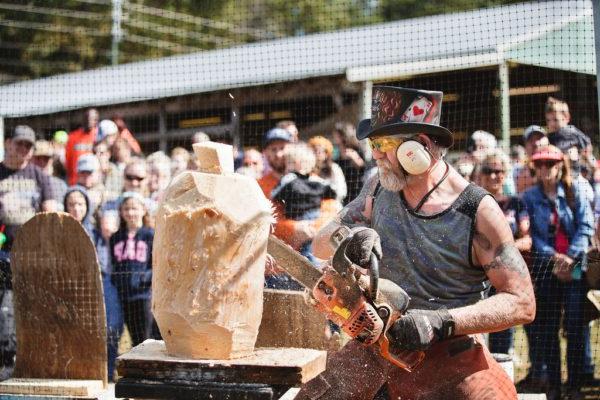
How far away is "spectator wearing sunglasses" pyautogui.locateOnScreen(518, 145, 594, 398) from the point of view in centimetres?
569

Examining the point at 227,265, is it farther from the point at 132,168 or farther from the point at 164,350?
the point at 132,168

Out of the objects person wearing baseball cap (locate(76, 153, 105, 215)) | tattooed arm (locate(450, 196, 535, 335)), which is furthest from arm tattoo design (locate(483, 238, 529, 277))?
person wearing baseball cap (locate(76, 153, 105, 215))

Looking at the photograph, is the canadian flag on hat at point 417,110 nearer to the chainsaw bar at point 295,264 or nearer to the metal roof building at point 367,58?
the chainsaw bar at point 295,264

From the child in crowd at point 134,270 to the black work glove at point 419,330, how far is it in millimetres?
3563

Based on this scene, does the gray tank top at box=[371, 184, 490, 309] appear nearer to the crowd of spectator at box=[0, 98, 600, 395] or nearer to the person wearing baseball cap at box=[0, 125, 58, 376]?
the crowd of spectator at box=[0, 98, 600, 395]

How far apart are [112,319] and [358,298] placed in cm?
373

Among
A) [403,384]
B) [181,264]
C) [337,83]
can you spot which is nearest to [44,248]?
[181,264]

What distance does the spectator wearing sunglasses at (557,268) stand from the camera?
5.69m

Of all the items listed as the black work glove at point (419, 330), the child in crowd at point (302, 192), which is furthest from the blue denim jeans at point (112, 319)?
the black work glove at point (419, 330)

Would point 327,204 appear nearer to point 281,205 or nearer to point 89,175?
point 281,205

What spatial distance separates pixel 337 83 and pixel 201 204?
6963 mm

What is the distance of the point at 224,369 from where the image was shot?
2.81 m

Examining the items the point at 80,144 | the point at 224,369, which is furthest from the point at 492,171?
the point at 80,144

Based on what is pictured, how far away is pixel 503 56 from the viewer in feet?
25.3
